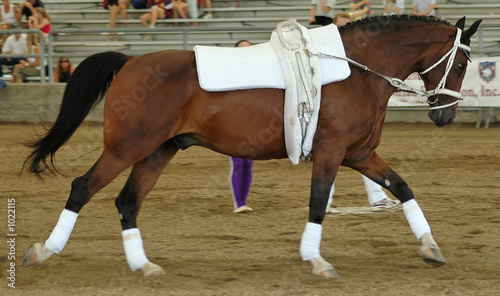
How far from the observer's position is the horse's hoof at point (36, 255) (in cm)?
504

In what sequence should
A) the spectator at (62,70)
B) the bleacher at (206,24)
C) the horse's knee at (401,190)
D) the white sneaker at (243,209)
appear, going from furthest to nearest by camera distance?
the spectator at (62,70), the bleacher at (206,24), the white sneaker at (243,209), the horse's knee at (401,190)

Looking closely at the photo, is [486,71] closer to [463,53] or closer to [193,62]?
[463,53]

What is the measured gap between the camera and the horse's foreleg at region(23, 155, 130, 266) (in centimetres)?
496

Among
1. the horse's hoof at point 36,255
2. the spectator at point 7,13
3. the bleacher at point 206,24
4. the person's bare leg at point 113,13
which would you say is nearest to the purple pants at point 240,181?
the horse's hoof at point 36,255

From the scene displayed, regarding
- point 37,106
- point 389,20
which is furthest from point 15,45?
point 389,20

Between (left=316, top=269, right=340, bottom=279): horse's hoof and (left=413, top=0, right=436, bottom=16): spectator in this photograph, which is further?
(left=413, top=0, right=436, bottom=16): spectator

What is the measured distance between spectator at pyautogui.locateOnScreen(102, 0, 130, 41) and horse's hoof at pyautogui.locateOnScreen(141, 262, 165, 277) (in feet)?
36.5

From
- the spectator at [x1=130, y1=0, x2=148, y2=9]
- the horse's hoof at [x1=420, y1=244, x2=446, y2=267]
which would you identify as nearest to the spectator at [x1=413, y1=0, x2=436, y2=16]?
the spectator at [x1=130, y1=0, x2=148, y2=9]

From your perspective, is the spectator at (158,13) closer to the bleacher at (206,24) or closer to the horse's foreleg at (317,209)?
the bleacher at (206,24)

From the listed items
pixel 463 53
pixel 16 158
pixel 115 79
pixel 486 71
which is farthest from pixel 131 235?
pixel 486 71

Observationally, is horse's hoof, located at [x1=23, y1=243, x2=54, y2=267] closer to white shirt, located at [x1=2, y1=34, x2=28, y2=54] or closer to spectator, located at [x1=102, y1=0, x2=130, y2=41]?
white shirt, located at [x1=2, y1=34, x2=28, y2=54]

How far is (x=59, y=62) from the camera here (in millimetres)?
13188

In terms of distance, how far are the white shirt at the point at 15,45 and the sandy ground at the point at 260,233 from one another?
160 inches

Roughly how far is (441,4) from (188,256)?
35.5 ft
